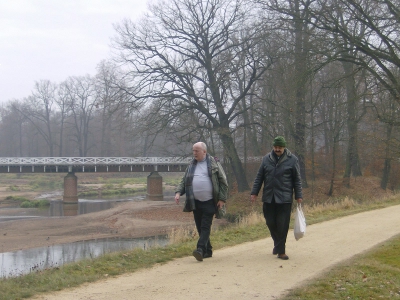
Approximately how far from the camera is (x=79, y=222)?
1282 inches

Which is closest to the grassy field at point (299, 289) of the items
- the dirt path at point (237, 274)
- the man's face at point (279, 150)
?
the dirt path at point (237, 274)

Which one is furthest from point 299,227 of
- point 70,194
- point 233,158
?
point 70,194

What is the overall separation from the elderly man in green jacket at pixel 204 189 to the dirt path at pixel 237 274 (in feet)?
1.89

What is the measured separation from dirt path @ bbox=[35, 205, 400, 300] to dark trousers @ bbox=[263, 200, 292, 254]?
0.28 m

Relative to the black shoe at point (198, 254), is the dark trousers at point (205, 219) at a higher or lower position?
higher

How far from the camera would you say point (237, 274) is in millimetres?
7125

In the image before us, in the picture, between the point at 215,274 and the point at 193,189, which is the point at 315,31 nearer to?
the point at 193,189

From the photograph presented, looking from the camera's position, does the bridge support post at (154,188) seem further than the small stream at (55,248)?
Yes

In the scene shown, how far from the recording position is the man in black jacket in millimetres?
7934

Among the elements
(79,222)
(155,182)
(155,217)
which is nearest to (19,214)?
(79,222)

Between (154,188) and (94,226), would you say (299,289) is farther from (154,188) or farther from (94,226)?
(154,188)

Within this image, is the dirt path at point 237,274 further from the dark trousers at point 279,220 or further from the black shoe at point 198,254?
the dark trousers at point 279,220

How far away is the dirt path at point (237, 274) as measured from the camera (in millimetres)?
6148

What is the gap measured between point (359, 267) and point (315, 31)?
12665mm
